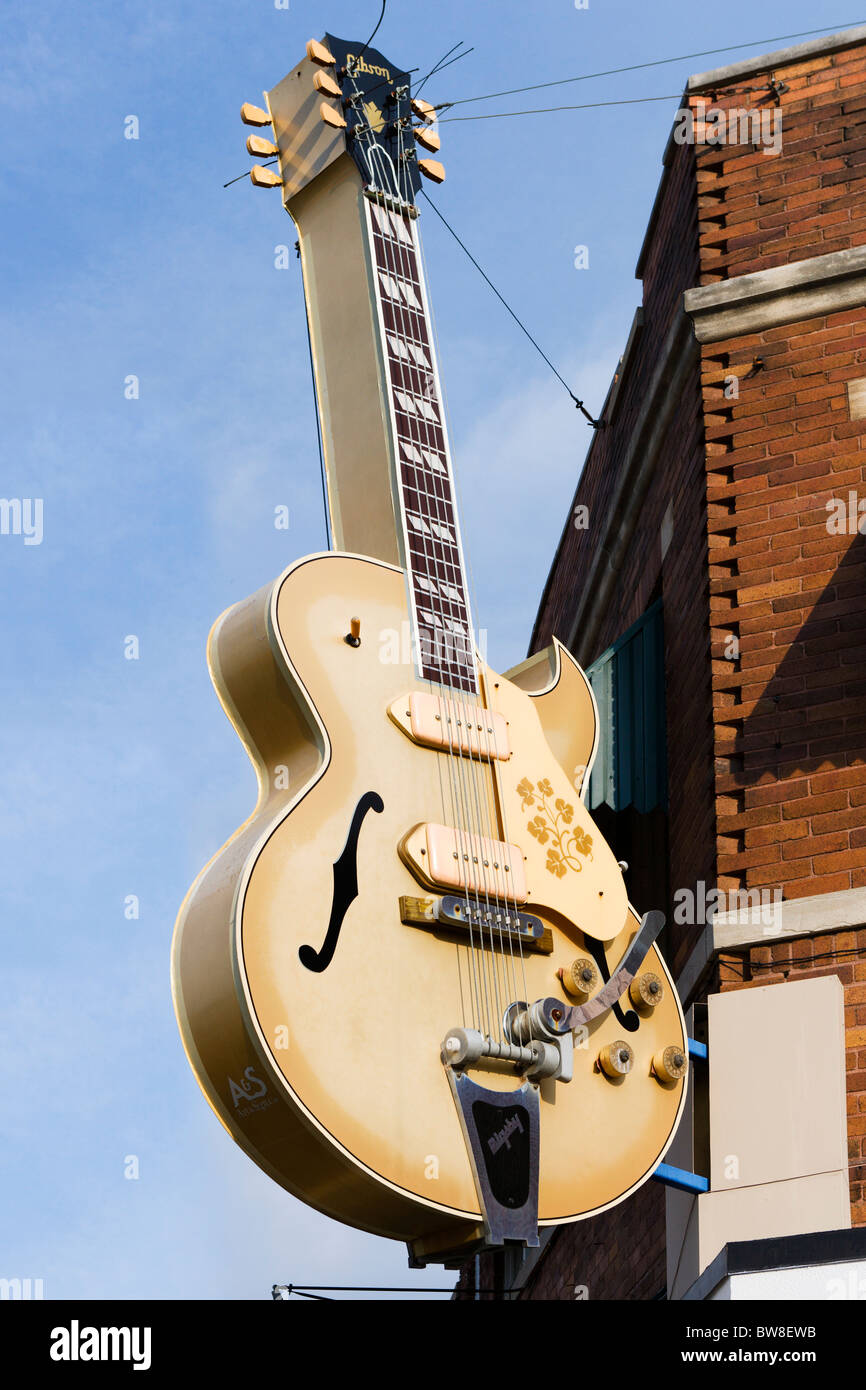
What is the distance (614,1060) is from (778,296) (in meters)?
4.24

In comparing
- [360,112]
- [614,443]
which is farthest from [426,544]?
[614,443]

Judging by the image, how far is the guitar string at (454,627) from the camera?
658cm

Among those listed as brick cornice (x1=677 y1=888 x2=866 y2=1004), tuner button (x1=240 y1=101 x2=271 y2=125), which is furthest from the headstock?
brick cornice (x1=677 y1=888 x2=866 y2=1004)

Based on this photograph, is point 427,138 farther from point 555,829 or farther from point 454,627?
point 555,829

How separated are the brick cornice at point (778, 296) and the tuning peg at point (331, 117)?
2.01m

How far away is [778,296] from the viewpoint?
910 centimetres

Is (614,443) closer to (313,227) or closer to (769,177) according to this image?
(769,177)

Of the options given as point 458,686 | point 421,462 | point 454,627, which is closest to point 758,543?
point 421,462

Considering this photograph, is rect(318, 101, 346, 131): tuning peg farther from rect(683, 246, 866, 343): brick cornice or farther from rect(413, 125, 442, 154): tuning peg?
rect(683, 246, 866, 343): brick cornice

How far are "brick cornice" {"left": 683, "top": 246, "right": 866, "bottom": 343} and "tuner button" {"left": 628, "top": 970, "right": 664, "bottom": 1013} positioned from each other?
3.75m

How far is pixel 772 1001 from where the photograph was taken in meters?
7.78

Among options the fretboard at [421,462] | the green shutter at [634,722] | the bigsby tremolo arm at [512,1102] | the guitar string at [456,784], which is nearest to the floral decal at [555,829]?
the guitar string at [456,784]

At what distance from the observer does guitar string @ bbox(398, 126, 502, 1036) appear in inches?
259

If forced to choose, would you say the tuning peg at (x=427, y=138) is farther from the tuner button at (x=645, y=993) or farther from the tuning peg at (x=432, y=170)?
the tuner button at (x=645, y=993)
